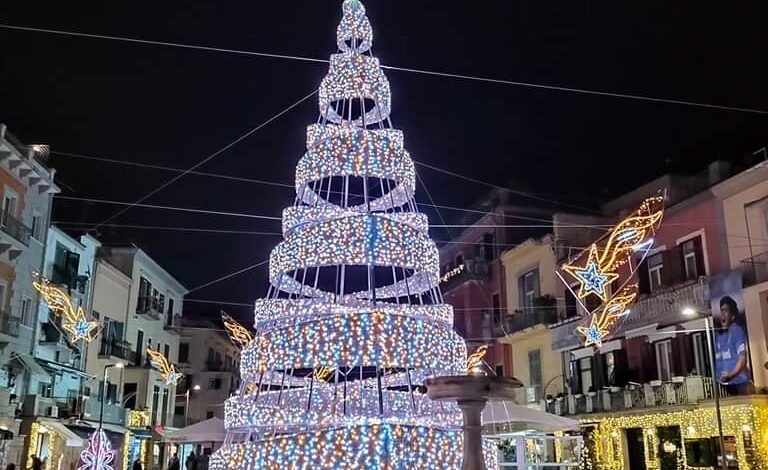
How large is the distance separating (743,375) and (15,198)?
23616 millimetres

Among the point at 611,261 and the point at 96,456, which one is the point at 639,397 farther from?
the point at 96,456

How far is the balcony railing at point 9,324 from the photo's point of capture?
2341 centimetres

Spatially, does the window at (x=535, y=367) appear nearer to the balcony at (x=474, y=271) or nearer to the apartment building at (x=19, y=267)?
the balcony at (x=474, y=271)

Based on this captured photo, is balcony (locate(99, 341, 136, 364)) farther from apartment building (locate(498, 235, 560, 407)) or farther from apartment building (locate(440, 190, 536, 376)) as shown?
apartment building (locate(498, 235, 560, 407))

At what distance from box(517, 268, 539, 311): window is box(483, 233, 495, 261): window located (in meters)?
2.82

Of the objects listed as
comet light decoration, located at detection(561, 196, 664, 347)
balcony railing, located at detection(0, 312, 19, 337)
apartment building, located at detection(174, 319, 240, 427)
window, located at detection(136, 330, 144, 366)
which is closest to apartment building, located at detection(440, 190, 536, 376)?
comet light decoration, located at detection(561, 196, 664, 347)

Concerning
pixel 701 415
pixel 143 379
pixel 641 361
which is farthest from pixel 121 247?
pixel 701 415

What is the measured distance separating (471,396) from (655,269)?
18215 mm

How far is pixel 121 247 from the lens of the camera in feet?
123

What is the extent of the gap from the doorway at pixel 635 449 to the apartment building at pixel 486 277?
769cm

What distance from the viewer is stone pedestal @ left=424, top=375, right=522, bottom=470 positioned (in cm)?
640

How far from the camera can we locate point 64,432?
2653 cm

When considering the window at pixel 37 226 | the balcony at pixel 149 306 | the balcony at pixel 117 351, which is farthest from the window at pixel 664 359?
the balcony at pixel 149 306

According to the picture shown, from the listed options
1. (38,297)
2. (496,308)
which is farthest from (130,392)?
(496,308)
